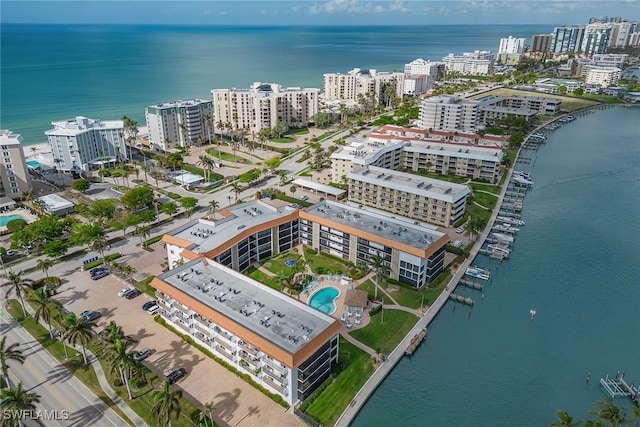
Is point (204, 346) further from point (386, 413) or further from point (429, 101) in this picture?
point (429, 101)

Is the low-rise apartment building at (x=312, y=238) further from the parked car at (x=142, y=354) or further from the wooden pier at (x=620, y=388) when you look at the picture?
the wooden pier at (x=620, y=388)

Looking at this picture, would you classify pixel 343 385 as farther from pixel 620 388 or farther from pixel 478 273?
pixel 478 273

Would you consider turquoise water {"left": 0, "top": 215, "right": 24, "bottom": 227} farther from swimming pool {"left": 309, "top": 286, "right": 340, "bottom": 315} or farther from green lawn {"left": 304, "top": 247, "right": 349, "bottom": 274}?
swimming pool {"left": 309, "top": 286, "right": 340, "bottom": 315}

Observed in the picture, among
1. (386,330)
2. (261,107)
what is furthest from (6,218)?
(261,107)

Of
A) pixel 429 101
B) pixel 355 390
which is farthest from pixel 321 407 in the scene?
pixel 429 101

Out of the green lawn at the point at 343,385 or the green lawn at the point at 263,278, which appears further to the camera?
the green lawn at the point at 263,278

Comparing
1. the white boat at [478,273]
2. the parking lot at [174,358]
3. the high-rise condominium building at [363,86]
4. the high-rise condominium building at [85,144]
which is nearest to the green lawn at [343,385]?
the parking lot at [174,358]

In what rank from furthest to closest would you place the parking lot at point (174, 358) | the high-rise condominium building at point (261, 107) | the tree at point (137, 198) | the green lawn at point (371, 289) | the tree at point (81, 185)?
the high-rise condominium building at point (261, 107), the tree at point (81, 185), the tree at point (137, 198), the green lawn at point (371, 289), the parking lot at point (174, 358)
